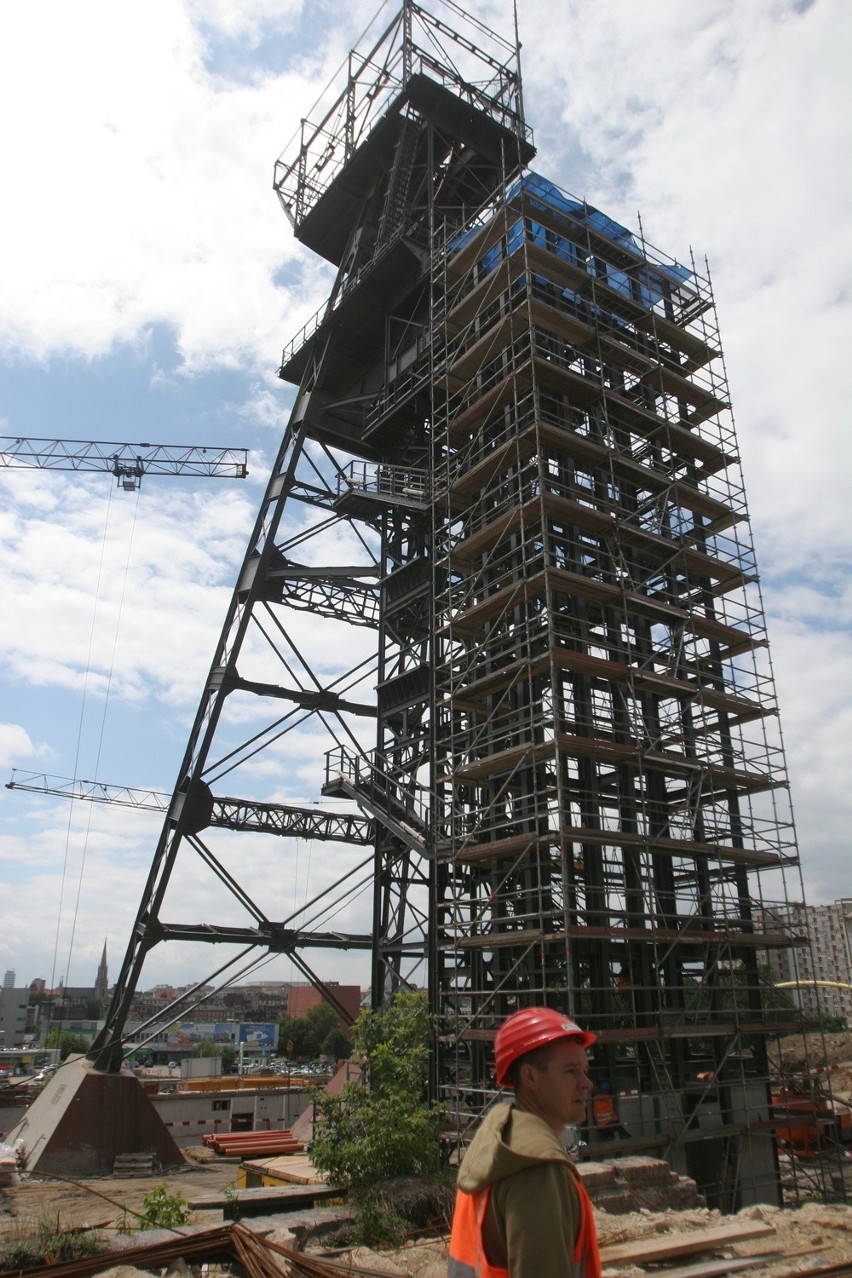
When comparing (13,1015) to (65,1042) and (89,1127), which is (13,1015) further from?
(89,1127)

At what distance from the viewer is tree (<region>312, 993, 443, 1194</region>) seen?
11.2m

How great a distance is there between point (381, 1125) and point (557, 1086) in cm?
1027

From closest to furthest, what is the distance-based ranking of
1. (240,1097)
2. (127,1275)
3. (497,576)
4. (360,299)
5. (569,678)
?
(127,1275), (569,678), (497,576), (360,299), (240,1097)

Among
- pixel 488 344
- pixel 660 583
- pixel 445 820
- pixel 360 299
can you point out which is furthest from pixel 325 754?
pixel 360 299

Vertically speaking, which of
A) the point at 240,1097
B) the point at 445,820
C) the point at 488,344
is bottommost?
the point at 240,1097

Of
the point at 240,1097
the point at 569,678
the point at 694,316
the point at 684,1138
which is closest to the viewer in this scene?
the point at 684,1138

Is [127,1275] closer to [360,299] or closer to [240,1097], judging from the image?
[360,299]

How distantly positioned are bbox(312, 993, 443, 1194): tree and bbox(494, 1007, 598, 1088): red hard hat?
32.9ft

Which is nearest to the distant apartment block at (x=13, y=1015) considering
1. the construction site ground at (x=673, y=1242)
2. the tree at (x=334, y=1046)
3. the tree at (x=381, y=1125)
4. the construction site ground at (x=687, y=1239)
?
the tree at (x=334, y=1046)

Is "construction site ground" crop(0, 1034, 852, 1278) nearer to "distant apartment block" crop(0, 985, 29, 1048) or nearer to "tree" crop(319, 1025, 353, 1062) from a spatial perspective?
"tree" crop(319, 1025, 353, 1062)

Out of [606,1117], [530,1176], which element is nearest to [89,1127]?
[606,1117]

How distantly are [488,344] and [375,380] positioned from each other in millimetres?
7065

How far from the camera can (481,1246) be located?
7.35 ft

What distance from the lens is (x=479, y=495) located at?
23.2m
